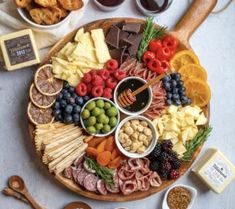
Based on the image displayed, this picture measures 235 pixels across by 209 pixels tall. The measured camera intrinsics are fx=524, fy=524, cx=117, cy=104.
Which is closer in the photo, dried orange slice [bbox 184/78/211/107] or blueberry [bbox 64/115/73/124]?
blueberry [bbox 64/115/73/124]

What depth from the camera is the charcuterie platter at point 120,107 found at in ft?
7.22

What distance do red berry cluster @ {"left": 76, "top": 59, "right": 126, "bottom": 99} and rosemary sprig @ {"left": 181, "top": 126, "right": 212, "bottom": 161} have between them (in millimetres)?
417

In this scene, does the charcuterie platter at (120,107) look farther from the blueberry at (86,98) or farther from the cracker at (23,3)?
the cracker at (23,3)

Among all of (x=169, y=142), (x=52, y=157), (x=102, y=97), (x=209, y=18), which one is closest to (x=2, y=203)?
(x=52, y=157)

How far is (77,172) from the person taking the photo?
2.23 meters

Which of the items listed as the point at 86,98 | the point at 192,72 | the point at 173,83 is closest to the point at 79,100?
the point at 86,98

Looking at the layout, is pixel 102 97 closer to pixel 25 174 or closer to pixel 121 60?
pixel 121 60

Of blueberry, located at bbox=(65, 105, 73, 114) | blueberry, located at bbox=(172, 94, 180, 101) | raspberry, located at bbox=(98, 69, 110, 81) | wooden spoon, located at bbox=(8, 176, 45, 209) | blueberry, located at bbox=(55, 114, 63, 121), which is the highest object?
blueberry, located at bbox=(172, 94, 180, 101)

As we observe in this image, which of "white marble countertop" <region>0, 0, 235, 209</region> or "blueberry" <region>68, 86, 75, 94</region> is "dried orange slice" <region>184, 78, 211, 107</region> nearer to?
"white marble countertop" <region>0, 0, 235, 209</region>

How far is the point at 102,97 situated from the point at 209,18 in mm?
681

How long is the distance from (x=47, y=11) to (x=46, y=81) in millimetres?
290

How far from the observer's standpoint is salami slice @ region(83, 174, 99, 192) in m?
2.23

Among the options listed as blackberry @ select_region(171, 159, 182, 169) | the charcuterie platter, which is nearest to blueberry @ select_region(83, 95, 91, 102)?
the charcuterie platter

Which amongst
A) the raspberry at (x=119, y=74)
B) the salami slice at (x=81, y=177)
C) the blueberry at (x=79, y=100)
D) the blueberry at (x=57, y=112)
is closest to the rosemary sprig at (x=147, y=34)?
the raspberry at (x=119, y=74)
